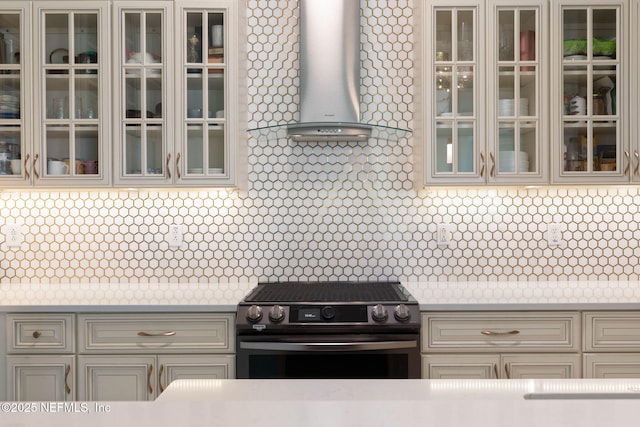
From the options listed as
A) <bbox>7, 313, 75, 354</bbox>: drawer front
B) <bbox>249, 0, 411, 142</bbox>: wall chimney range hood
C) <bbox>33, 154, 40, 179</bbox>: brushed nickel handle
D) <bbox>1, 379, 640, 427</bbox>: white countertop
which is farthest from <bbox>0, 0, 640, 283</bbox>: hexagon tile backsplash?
<bbox>1, 379, 640, 427</bbox>: white countertop

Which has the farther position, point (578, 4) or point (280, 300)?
point (578, 4)

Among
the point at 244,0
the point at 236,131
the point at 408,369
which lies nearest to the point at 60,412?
the point at 408,369

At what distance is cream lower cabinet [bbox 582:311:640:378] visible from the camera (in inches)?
92.3

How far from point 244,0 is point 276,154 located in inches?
33.2

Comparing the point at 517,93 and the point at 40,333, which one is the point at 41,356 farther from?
the point at 517,93

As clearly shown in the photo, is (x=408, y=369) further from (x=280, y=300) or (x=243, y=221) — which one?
(x=243, y=221)

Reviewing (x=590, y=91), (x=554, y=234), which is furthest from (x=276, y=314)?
(x=590, y=91)

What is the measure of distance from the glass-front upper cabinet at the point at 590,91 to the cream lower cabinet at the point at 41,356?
2.37 meters

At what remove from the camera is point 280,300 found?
2383 mm

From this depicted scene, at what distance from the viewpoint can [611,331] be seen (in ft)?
7.72

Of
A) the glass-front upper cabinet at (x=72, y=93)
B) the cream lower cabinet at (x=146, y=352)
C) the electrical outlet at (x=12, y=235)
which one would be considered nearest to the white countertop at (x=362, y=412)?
the cream lower cabinet at (x=146, y=352)

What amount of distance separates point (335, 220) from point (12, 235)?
5.77 feet

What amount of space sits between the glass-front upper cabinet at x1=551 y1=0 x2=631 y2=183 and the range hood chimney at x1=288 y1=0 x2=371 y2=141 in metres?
0.97

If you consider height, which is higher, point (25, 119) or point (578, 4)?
point (578, 4)
